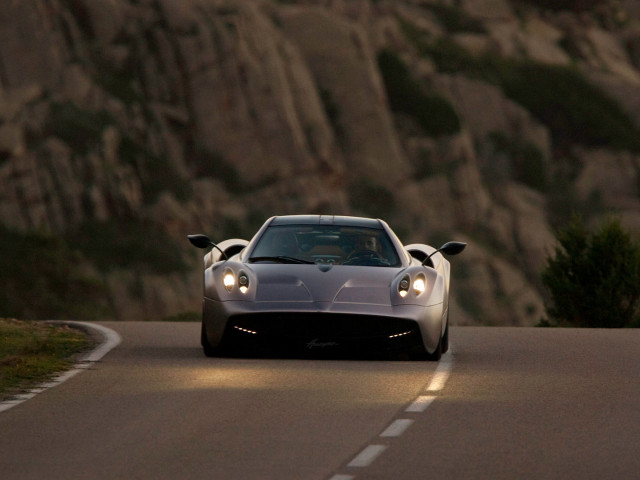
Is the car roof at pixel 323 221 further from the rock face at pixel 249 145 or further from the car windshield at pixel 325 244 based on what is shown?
the rock face at pixel 249 145

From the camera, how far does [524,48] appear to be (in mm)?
96625

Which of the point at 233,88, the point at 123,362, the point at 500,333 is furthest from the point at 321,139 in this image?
the point at 123,362

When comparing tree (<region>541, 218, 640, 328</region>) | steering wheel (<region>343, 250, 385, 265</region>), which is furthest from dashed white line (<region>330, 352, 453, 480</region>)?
tree (<region>541, 218, 640, 328</region>)

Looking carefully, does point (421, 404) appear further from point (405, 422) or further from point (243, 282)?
point (243, 282)

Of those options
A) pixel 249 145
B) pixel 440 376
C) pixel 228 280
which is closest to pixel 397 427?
pixel 440 376

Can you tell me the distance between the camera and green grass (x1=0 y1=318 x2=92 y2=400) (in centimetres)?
1405

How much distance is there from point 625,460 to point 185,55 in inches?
2614

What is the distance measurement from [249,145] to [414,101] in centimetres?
1417

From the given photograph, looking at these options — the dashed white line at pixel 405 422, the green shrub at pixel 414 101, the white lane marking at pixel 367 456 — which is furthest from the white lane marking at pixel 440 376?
the green shrub at pixel 414 101

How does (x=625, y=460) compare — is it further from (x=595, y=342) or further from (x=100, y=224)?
(x=100, y=224)

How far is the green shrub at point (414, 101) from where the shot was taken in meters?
83.5

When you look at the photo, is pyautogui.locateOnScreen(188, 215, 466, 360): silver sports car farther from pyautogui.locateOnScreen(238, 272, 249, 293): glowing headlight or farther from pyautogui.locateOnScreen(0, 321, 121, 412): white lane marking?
pyautogui.locateOnScreen(0, 321, 121, 412): white lane marking

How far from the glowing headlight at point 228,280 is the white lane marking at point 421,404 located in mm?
3458

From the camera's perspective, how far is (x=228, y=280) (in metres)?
15.9
